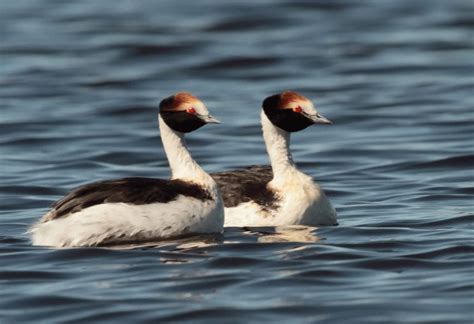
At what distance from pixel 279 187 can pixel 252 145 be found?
6418 millimetres

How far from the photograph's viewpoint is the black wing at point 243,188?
15.1 metres

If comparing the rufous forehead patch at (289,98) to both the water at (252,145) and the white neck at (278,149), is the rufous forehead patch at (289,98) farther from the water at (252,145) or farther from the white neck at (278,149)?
the water at (252,145)

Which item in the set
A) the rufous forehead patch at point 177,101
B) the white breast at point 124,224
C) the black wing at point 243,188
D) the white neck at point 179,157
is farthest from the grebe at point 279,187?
the rufous forehead patch at point 177,101

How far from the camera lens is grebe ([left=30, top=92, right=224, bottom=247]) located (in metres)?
13.9

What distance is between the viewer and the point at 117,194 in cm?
1394

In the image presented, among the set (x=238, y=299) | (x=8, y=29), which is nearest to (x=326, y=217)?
(x=238, y=299)

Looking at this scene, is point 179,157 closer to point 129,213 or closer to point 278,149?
point 129,213

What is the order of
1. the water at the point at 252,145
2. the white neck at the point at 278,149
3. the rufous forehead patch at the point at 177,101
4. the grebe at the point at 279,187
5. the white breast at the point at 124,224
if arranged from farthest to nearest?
1. the white neck at the point at 278,149
2. the grebe at the point at 279,187
3. the rufous forehead patch at the point at 177,101
4. the white breast at the point at 124,224
5. the water at the point at 252,145

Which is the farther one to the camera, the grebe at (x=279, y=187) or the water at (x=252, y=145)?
the grebe at (x=279, y=187)

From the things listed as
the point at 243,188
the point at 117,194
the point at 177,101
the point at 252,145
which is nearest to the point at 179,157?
the point at 177,101

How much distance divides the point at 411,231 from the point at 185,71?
1382 centimetres

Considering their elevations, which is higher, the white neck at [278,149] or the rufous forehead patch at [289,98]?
the rufous forehead patch at [289,98]

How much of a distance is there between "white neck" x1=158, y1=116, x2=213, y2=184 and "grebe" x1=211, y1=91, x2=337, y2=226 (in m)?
0.65

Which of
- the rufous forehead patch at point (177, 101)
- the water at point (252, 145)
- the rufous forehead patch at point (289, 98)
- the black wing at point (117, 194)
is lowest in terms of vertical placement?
the water at point (252, 145)
